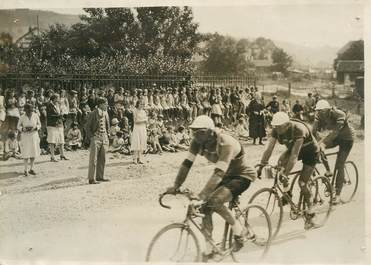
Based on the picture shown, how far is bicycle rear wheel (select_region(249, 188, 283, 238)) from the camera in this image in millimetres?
5074

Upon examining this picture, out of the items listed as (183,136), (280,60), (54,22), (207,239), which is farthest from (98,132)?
(280,60)

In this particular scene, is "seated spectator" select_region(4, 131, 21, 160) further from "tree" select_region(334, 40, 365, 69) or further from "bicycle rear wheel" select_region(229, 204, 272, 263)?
"tree" select_region(334, 40, 365, 69)

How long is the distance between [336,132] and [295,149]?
24.1 inches

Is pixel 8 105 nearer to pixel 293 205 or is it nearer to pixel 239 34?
pixel 239 34

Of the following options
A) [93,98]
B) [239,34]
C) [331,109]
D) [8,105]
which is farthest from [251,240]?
[8,105]

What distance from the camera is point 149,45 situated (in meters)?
5.76

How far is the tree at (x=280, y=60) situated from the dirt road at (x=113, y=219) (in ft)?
2.60

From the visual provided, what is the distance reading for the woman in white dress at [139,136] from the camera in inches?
237

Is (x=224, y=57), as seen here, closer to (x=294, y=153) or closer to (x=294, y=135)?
(x=294, y=135)

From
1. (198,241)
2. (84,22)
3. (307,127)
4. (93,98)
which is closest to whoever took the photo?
(198,241)

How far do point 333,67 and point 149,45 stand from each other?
5.85 ft

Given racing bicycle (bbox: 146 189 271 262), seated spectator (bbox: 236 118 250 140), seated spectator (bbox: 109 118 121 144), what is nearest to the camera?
racing bicycle (bbox: 146 189 271 262)

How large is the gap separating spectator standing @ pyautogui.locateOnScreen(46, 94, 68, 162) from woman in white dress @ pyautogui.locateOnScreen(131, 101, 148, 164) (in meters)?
0.72

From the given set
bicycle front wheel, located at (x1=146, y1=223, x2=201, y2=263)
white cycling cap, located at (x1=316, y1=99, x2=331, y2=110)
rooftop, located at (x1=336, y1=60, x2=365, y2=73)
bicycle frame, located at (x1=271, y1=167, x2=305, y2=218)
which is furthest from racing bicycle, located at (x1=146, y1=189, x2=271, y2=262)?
rooftop, located at (x1=336, y1=60, x2=365, y2=73)
